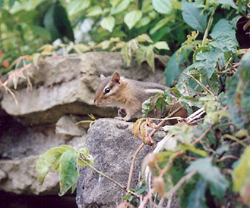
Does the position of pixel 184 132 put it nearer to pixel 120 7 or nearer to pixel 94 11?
pixel 120 7

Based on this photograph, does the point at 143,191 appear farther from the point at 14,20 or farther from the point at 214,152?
the point at 14,20

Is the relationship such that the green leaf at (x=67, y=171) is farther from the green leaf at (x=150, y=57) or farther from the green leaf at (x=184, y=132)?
the green leaf at (x=150, y=57)

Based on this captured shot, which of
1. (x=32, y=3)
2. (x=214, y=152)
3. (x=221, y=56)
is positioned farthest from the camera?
(x=32, y=3)

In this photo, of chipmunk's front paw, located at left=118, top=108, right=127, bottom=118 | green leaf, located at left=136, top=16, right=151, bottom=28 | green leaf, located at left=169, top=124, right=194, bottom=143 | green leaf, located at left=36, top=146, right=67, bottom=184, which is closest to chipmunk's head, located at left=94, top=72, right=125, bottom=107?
chipmunk's front paw, located at left=118, top=108, right=127, bottom=118

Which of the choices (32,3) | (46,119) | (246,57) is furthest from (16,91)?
Answer: (246,57)

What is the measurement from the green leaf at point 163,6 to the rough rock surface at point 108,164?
1.99 metres

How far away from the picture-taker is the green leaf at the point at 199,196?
4.59 ft

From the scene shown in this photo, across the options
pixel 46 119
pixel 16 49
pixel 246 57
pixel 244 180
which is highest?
pixel 246 57

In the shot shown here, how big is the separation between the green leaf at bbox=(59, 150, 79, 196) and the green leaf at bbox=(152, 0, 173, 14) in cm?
288

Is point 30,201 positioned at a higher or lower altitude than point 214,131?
lower

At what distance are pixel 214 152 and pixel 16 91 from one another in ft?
12.7

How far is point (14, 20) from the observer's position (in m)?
5.76

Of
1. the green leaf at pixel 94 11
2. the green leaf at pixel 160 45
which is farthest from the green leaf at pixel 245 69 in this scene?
the green leaf at pixel 94 11

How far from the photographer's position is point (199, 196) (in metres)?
1.40
